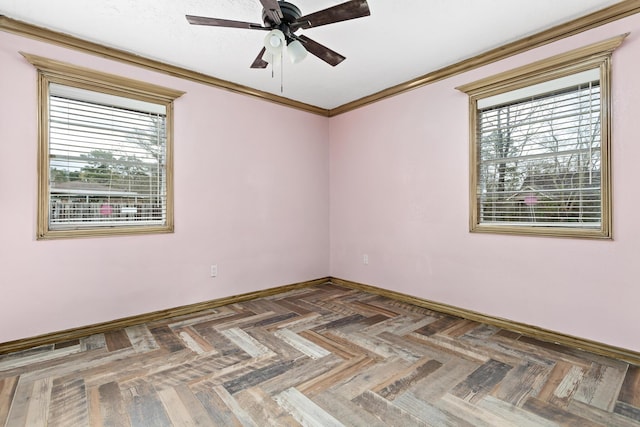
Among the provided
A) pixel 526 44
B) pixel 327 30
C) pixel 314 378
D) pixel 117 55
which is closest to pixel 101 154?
pixel 117 55

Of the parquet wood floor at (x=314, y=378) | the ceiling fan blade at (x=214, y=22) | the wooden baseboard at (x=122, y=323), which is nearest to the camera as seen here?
the parquet wood floor at (x=314, y=378)

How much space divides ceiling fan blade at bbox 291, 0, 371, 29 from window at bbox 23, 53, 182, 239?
1.94 metres

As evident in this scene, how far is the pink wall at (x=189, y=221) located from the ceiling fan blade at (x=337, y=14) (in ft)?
6.50

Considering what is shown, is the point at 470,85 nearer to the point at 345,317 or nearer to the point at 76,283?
→ the point at 345,317

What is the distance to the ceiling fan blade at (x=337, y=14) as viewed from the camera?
1885 mm

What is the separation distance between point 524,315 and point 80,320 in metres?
3.92

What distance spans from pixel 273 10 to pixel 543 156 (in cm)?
252

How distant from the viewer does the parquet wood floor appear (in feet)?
5.91

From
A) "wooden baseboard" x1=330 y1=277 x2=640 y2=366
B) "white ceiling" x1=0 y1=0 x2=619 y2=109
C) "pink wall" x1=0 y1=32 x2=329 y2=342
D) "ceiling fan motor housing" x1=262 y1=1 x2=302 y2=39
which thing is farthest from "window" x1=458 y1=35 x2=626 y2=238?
"pink wall" x1=0 y1=32 x2=329 y2=342

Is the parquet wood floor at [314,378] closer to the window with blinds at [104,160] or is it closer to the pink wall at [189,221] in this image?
the pink wall at [189,221]

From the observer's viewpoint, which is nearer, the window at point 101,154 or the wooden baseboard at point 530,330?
the wooden baseboard at point 530,330

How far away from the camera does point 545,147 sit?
2877 mm

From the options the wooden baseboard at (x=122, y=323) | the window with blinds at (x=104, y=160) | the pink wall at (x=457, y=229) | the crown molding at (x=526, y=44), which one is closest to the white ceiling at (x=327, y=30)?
the crown molding at (x=526, y=44)

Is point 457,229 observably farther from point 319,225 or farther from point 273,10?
point 273,10
